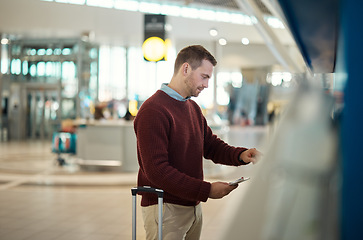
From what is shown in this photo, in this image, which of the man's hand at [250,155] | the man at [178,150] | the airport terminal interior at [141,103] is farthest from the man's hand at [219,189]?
the man's hand at [250,155]

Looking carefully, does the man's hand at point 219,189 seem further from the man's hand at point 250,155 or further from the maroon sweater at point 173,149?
the man's hand at point 250,155

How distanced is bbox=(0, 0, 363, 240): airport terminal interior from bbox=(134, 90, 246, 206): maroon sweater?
0.33m

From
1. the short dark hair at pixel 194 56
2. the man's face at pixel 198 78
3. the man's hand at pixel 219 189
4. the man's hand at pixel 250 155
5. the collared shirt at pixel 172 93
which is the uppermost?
the short dark hair at pixel 194 56

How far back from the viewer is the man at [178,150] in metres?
2.04

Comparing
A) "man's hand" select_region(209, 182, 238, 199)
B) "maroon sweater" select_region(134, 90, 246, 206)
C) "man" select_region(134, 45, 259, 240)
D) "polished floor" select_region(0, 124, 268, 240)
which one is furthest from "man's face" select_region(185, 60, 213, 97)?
"polished floor" select_region(0, 124, 268, 240)

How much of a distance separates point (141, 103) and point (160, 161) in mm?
9952

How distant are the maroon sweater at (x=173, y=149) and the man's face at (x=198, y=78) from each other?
0.10 meters

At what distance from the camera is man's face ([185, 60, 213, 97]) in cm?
225

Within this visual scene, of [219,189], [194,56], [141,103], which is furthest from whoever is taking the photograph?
[141,103]

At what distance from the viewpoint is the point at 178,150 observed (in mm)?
2252

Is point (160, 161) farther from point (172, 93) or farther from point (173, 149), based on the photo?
point (172, 93)

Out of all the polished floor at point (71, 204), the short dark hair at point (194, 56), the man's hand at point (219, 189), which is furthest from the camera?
the polished floor at point (71, 204)

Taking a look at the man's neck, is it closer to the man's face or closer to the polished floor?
the man's face

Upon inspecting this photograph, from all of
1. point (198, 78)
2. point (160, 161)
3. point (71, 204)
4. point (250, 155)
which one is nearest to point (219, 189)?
point (160, 161)
